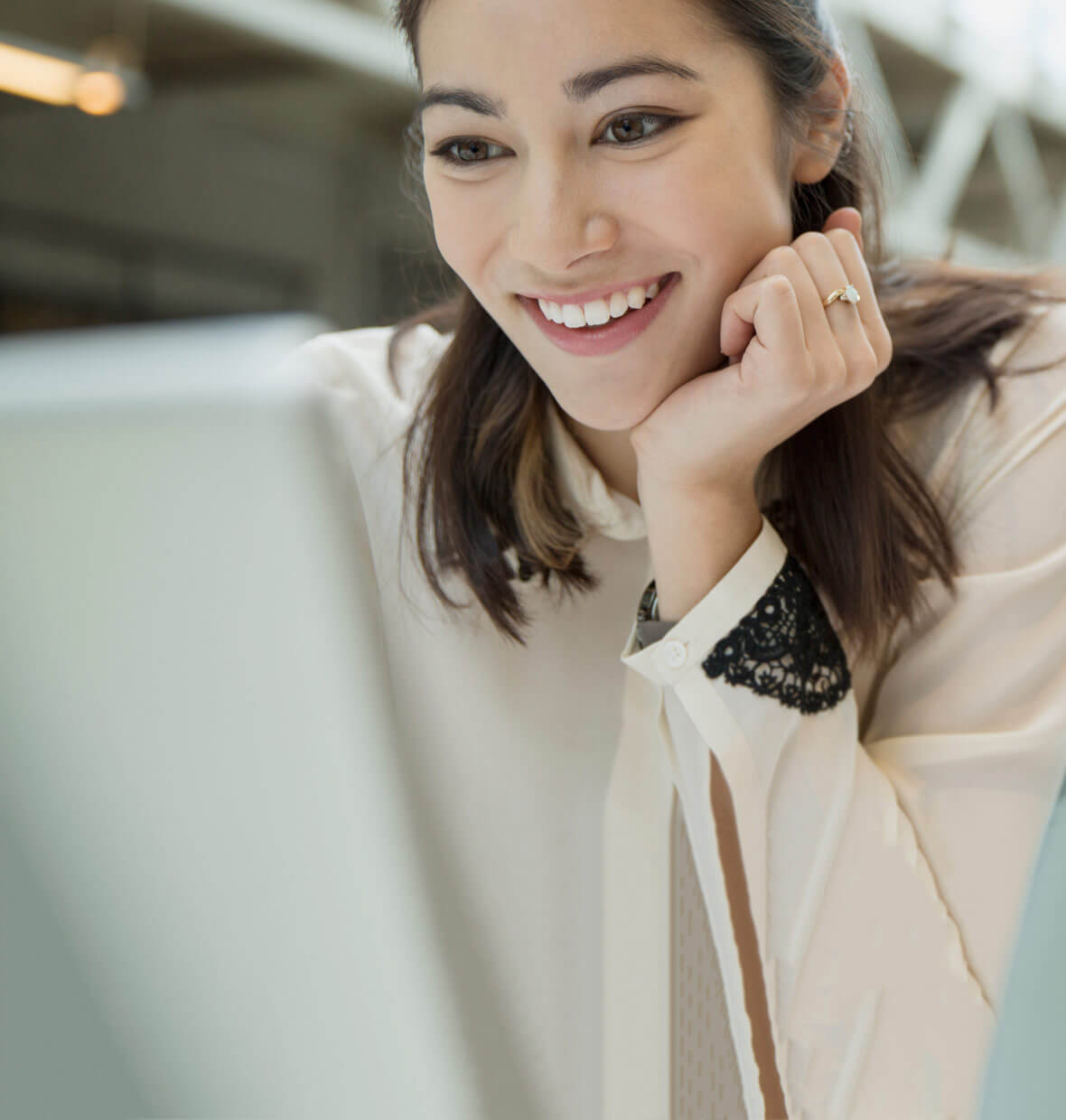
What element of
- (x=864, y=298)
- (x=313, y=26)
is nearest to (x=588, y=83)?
(x=864, y=298)

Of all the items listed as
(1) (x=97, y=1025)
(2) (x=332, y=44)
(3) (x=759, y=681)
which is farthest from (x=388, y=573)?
(2) (x=332, y=44)

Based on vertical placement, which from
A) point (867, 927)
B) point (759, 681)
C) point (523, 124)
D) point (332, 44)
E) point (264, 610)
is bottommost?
point (867, 927)

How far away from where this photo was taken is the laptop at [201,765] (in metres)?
0.26

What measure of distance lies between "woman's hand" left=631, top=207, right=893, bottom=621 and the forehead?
0.56 feet

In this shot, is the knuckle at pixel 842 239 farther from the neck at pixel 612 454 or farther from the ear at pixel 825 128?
the neck at pixel 612 454

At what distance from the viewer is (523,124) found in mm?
817

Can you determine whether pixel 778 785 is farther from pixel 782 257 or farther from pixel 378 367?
pixel 378 367

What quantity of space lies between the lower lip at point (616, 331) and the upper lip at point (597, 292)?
12 millimetres

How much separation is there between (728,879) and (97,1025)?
1.98 ft

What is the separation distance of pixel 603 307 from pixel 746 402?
126 mm

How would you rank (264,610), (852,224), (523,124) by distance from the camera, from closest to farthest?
(264,610) → (523,124) → (852,224)

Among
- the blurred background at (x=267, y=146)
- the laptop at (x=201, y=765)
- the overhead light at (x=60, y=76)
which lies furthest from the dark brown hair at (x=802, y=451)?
the blurred background at (x=267, y=146)

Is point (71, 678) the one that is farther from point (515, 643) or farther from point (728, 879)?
point (515, 643)

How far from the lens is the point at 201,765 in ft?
0.92
